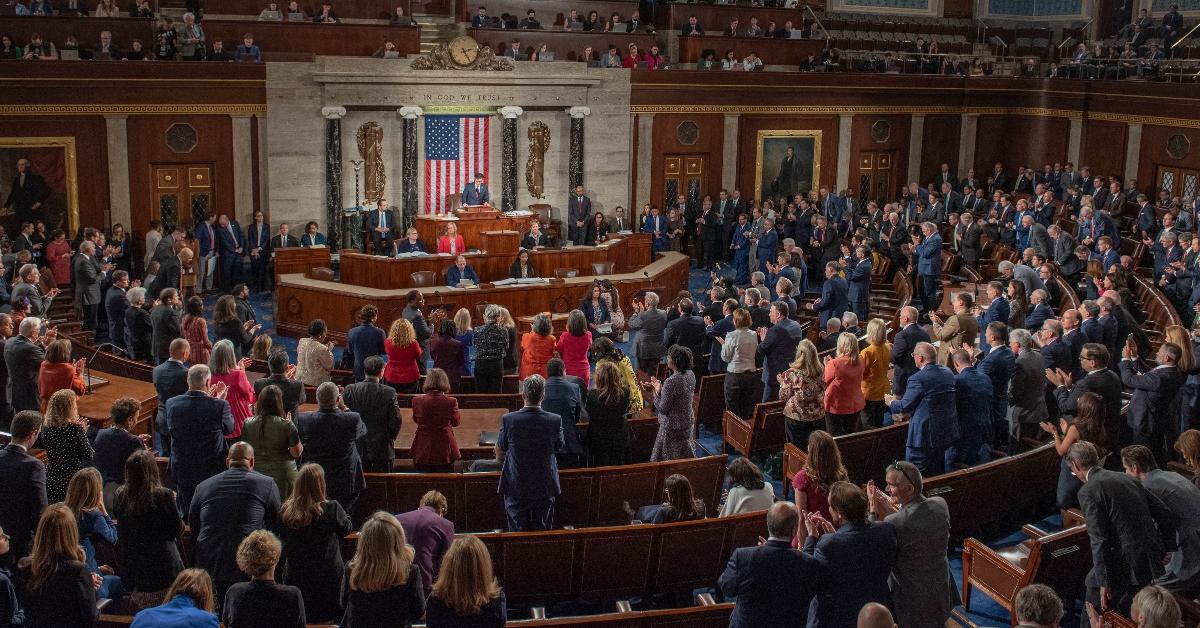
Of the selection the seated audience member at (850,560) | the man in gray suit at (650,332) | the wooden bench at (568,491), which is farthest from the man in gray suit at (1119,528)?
the man in gray suit at (650,332)

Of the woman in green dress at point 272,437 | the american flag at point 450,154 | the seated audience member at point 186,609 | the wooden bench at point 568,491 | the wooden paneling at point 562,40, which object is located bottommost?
the wooden bench at point 568,491

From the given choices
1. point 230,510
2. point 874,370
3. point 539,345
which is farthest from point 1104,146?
point 230,510

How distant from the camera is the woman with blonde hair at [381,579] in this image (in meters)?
5.15

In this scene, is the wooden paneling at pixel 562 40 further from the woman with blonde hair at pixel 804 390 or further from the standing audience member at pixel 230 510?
the standing audience member at pixel 230 510

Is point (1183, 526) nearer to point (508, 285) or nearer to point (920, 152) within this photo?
point (508, 285)

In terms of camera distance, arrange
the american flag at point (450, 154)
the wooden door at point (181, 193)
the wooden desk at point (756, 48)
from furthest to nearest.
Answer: the wooden desk at point (756, 48) → the american flag at point (450, 154) → the wooden door at point (181, 193)

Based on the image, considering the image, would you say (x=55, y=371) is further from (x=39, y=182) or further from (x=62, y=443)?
(x=39, y=182)

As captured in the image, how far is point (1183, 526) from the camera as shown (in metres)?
6.58

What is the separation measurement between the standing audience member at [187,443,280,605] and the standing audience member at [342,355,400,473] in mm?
1782

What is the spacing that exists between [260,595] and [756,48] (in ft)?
69.1

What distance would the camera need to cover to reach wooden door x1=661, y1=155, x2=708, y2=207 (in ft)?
76.5

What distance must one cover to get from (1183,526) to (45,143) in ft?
57.3

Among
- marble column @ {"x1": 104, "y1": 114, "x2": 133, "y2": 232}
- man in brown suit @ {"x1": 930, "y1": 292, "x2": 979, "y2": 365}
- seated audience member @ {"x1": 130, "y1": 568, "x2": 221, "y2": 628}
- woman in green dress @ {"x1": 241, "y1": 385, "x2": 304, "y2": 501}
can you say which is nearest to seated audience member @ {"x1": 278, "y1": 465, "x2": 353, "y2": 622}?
seated audience member @ {"x1": 130, "y1": 568, "x2": 221, "y2": 628}

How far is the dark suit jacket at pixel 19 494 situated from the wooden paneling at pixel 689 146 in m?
17.4
